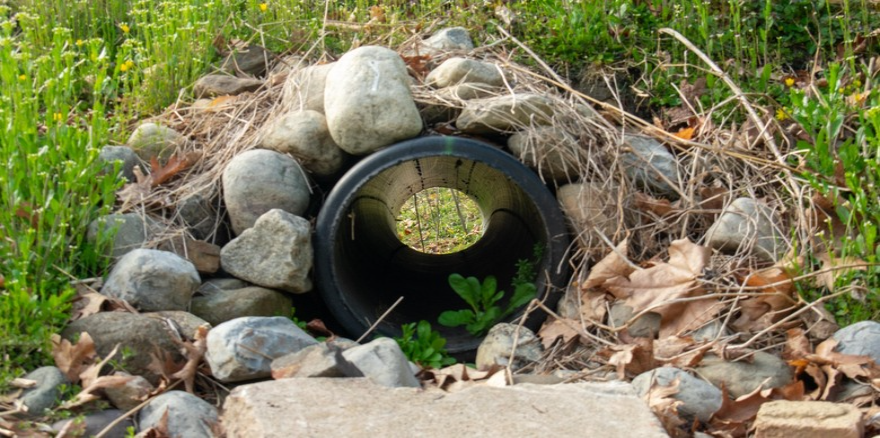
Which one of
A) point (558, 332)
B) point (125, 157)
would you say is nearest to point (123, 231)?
point (125, 157)

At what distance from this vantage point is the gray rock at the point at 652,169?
5.05 meters

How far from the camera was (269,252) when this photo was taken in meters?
→ 4.61

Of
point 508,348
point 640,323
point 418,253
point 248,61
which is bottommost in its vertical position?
point 418,253

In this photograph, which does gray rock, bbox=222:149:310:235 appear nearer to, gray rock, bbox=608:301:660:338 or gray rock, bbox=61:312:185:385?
gray rock, bbox=61:312:185:385

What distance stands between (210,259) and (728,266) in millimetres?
2402

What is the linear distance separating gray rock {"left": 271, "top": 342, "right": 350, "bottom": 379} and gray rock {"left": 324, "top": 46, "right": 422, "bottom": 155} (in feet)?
→ 5.12

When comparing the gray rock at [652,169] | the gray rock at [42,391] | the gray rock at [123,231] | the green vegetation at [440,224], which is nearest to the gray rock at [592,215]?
the gray rock at [652,169]

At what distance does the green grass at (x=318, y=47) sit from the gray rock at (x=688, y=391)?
84 centimetres

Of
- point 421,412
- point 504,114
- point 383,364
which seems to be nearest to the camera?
point 421,412

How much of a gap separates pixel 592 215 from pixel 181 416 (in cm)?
235

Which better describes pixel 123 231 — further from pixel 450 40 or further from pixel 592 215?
pixel 450 40

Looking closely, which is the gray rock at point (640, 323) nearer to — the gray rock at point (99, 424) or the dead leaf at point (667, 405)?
the dead leaf at point (667, 405)

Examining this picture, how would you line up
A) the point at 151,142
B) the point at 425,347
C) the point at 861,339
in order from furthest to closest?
the point at 151,142 → the point at 425,347 → the point at 861,339

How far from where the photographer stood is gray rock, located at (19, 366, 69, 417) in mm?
3304
